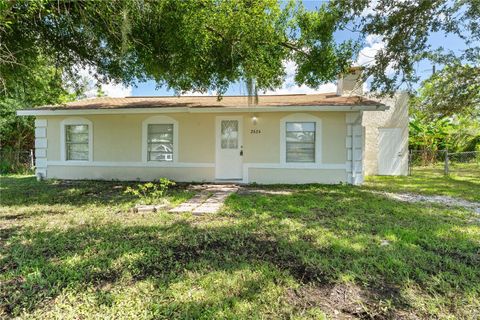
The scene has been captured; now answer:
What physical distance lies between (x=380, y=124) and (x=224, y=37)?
896cm

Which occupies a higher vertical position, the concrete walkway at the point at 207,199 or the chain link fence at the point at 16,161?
the chain link fence at the point at 16,161

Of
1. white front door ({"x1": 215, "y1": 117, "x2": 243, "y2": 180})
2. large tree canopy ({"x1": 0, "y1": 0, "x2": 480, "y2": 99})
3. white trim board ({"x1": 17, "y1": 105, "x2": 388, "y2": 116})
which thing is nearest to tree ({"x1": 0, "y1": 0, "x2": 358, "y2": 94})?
large tree canopy ({"x1": 0, "y1": 0, "x2": 480, "y2": 99})

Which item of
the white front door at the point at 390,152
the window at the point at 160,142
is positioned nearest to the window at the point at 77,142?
the window at the point at 160,142

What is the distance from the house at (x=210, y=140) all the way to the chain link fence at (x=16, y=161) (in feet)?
14.6

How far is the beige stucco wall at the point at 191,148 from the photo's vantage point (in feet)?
30.1

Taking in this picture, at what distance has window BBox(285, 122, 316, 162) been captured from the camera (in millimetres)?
9320

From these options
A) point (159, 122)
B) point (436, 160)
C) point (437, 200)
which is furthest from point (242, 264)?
point (436, 160)

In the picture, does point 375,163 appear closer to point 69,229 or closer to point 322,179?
point 322,179

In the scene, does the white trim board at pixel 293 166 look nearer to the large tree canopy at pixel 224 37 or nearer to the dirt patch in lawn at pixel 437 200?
the dirt patch in lawn at pixel 437 200

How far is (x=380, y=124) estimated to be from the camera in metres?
12.3

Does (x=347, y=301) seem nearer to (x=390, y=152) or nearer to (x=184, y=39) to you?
(x=184, y=39)

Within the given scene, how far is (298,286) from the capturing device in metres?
2.69

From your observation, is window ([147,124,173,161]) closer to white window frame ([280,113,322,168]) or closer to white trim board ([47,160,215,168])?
white trim board ([47,160,215,168])

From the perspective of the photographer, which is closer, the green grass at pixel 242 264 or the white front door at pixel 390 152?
the green grass at pixel 242 264
